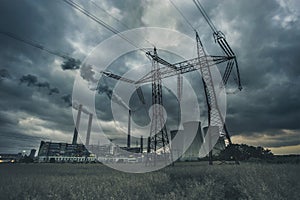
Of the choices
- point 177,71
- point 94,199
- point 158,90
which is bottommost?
point 94,199

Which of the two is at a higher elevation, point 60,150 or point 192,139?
point 192,139

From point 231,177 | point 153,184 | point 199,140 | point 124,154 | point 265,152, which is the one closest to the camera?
point 153,184

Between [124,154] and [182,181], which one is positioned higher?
[124,154]

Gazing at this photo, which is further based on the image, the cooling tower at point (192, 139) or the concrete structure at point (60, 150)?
the concrete structure at point (60, 150)

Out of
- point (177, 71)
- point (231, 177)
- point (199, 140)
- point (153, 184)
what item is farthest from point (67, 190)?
point (199, 140)

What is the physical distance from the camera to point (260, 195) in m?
7.51

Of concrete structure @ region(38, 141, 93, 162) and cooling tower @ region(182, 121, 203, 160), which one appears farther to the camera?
concrete structure @ region(38, 141, 93, 162)

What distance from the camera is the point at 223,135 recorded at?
2153 cm

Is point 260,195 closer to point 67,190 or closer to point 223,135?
point 67,190

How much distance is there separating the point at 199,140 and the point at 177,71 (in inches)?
3500

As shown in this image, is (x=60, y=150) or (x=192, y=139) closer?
(x=192, y=139)

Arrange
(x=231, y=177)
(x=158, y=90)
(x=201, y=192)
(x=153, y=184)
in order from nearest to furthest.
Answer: (x=201, y=192) < (x=153, y=184) < (x=231, y=177) < (x=158, y=90)

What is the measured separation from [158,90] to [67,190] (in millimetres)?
17255

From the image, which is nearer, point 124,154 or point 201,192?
point 201,192
